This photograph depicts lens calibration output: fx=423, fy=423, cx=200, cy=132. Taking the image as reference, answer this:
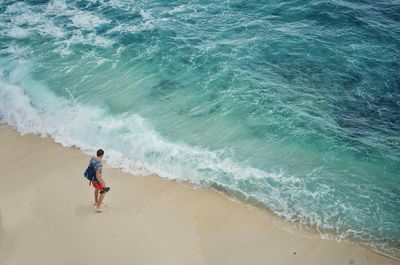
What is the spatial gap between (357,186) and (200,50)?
10024 mm

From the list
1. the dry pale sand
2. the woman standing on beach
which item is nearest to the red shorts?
the woman standing on beach

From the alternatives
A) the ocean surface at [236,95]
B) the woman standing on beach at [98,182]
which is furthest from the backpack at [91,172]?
the ocean surface at [236,95]

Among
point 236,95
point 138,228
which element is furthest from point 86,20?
point 138,228

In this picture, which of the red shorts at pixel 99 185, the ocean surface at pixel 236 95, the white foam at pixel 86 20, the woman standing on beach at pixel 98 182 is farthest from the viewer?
the white foam at pixel 86 20

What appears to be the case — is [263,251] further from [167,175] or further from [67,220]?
[67,220]

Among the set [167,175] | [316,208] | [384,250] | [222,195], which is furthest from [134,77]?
[384,250]

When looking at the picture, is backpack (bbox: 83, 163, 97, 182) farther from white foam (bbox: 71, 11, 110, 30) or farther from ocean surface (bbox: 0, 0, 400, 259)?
white foam (bbox: 71, 11, 110, 30)

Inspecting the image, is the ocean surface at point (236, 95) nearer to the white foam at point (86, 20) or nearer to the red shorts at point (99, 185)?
the white foam at point (86, 20)

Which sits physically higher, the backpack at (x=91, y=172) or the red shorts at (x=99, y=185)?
the backpack at (x=91, y=172)

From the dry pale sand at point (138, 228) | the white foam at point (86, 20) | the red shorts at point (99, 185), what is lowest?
the dry pale sand at point (138, 228)

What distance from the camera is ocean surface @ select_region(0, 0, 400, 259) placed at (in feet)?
43.1

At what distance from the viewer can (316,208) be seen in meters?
12.3

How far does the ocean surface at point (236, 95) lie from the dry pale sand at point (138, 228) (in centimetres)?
60

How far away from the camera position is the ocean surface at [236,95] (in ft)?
43.1
